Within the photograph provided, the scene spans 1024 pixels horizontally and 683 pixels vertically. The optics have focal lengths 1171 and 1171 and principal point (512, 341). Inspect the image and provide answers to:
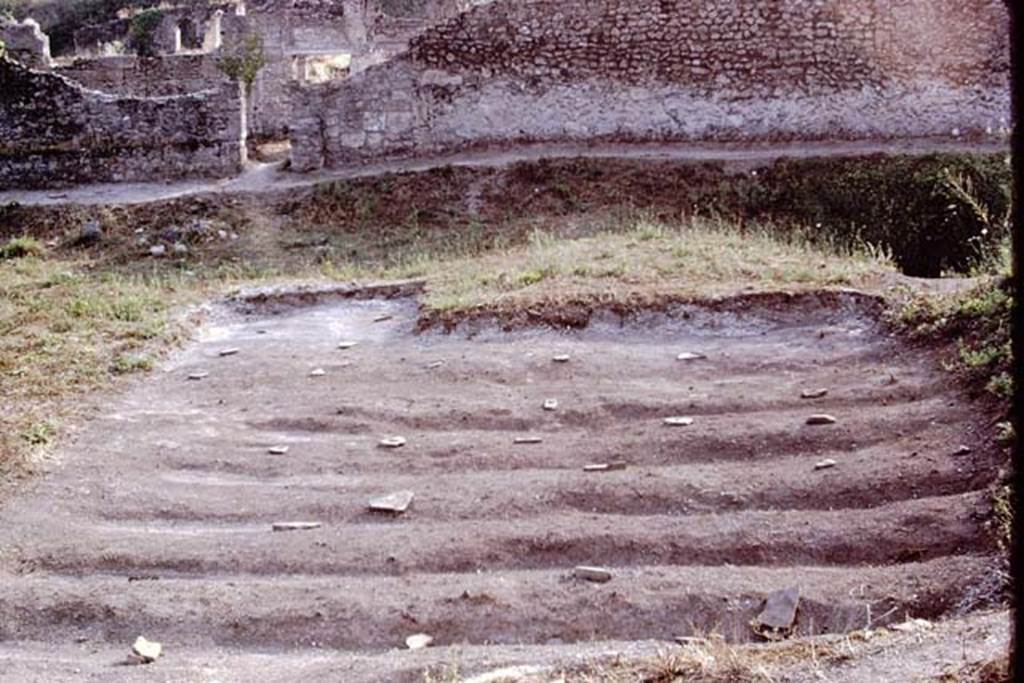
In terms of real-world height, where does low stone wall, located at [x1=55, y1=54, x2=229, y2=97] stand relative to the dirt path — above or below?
above

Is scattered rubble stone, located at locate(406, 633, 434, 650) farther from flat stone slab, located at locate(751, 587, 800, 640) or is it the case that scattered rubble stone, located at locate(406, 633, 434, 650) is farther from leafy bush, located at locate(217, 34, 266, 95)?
leafy bush, located at locate(217, 34, 266, 95)

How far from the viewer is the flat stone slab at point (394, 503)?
21.2 ft

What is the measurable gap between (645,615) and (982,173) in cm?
1066

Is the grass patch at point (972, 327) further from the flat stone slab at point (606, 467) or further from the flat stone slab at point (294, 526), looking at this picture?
the flat stone slab at point (294, 526)

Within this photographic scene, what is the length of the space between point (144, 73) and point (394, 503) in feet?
59.5

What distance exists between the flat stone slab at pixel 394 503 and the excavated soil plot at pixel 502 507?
0.05 metres

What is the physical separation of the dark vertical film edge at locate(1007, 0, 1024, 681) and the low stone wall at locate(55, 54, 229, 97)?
69.3ft

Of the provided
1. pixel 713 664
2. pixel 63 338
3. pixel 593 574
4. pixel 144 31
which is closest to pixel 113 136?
pixel 63 338

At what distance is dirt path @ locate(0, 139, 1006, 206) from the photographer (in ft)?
49.9

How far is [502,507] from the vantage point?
6.34 metres

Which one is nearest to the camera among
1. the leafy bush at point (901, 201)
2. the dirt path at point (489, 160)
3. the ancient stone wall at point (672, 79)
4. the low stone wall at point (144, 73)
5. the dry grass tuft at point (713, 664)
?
the dry grass tuft at point (713, 664)

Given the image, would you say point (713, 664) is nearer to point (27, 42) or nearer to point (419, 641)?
point (419, 641)

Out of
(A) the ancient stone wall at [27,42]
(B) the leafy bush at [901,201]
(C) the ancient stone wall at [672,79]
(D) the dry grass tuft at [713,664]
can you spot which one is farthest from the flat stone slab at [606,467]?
(A) the ancient stone wall at [27,42]

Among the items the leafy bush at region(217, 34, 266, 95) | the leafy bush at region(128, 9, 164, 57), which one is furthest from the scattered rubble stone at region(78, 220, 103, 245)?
the leafy bush at region(128, 9, 164, 57)
